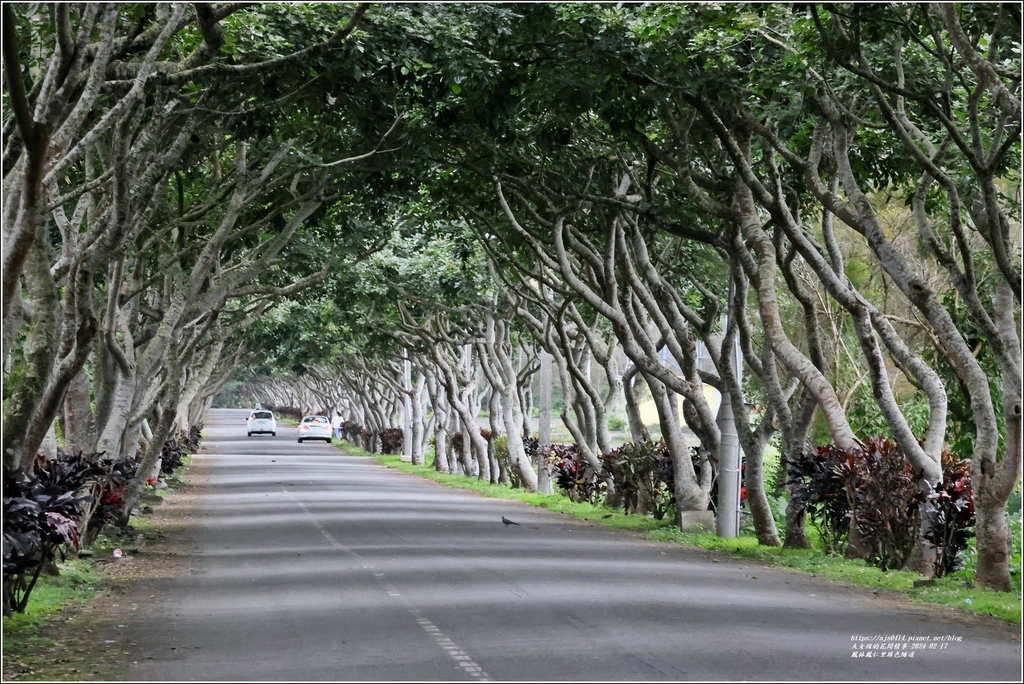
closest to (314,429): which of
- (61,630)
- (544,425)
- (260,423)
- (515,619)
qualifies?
(260,423)

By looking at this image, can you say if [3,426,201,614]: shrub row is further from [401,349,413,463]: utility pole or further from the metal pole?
[401,349,413,463]: utility pole

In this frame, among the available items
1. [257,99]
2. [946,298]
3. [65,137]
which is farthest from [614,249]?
[65,137]

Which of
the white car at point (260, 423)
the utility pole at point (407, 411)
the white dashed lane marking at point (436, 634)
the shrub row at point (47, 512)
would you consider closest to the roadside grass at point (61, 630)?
the shrub row at point (47, 512)

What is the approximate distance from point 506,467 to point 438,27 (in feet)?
84.0

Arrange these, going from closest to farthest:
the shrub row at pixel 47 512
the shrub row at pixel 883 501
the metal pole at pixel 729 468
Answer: the shrub row at pixel 47 512 < the shrub row at pixel 883 501 < the metal pole at pixel 729 468

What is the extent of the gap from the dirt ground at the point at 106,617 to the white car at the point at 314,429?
179 feet

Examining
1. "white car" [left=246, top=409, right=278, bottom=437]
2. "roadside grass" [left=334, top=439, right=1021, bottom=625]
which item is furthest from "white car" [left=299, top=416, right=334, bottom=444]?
"roadside grass" [left=334, top=439, right=1021, bottom=625]

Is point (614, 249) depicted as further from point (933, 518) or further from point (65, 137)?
point (65, 137)

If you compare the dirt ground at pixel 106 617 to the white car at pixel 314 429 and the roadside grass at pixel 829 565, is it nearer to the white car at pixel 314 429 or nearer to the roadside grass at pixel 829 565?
the roadside grass at pixel 829 565

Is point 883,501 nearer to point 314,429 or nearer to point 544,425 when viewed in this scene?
point 544,425

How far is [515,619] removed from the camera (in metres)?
11.4

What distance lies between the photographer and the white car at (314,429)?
255 ft

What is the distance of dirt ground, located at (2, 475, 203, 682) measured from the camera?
9305 millimetres

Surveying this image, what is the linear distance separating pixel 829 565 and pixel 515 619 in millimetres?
6842
